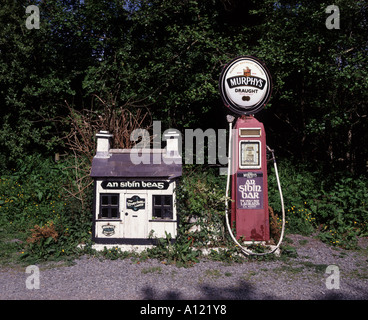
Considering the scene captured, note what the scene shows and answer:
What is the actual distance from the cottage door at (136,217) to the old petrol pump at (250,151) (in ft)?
5.55

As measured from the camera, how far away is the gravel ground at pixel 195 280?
429 cm

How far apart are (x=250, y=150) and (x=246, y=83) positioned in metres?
1.26

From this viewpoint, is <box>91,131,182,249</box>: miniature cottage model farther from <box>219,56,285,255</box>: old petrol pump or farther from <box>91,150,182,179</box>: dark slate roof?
<box>219,56,285,255</box>: old petrol pump

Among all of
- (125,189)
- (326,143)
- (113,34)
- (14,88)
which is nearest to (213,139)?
(326,143)

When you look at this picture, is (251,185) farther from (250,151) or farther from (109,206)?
(109,206)

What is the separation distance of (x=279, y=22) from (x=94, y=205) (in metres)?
6.92

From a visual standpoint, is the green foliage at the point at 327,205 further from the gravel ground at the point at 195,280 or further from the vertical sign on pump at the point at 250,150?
the vertical sign on pump at the point at 250,150

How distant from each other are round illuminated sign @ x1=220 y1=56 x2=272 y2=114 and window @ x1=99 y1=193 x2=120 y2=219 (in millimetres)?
2900

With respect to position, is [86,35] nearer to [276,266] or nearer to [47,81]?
[47,81]

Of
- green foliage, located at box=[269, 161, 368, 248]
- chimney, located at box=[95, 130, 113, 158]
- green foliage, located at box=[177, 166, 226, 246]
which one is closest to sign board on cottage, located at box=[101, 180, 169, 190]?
green foliage, located at box=[177, 166, 226, 246]

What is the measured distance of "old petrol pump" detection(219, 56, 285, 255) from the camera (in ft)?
18.9

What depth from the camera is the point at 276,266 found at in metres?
5.27

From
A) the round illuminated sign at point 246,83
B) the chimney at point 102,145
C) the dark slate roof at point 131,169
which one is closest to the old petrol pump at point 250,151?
the round illuminated sign at point 246,83

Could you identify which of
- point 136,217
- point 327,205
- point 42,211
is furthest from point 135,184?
point 327,205
